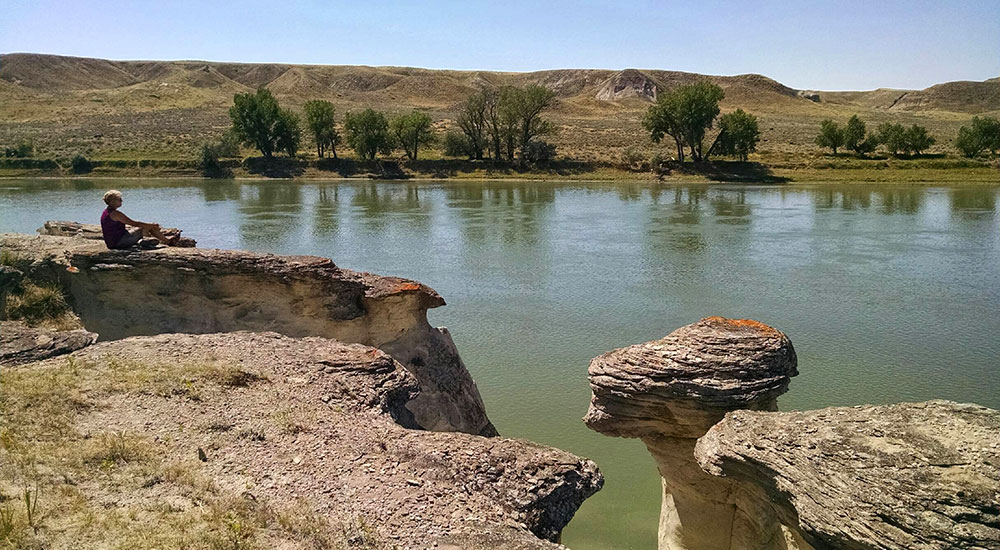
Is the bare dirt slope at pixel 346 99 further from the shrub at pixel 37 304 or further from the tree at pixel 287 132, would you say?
the shrub at pixel 37 304

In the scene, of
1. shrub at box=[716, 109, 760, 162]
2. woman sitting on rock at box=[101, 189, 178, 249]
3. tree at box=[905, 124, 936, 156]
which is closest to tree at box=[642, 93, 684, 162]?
shrub at box=[716, 109, 760, 162]

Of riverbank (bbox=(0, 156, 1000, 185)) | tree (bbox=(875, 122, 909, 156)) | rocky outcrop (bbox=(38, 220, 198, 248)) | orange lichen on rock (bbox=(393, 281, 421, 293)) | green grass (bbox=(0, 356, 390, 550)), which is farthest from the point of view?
tree (bbox=(875, 122, 909, 156))

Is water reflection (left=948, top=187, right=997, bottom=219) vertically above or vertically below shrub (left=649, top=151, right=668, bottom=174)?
below

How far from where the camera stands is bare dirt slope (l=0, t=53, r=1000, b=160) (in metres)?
82.3

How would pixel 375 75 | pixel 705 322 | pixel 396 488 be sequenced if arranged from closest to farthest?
pixel 396 488, pixel 705 322, pixel 375 75

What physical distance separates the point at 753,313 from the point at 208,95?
121m

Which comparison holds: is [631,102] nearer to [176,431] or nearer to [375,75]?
[375,75]

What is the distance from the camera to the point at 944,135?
284 ft

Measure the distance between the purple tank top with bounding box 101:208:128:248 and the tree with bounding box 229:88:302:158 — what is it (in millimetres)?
65407

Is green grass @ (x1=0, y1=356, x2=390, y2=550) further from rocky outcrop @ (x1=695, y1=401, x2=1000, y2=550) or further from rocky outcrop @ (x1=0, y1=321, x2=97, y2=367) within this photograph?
rocky outcrop @ (x1=695, y1=401, x2=1000, y2=550)

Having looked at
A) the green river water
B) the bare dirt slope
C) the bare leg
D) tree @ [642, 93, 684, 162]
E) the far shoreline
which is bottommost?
the green river water

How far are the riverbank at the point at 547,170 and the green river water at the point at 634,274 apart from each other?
35.8 feet

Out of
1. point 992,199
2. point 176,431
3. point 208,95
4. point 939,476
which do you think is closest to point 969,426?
point 939,476

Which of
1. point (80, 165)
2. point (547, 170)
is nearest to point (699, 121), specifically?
point (547, 170)
